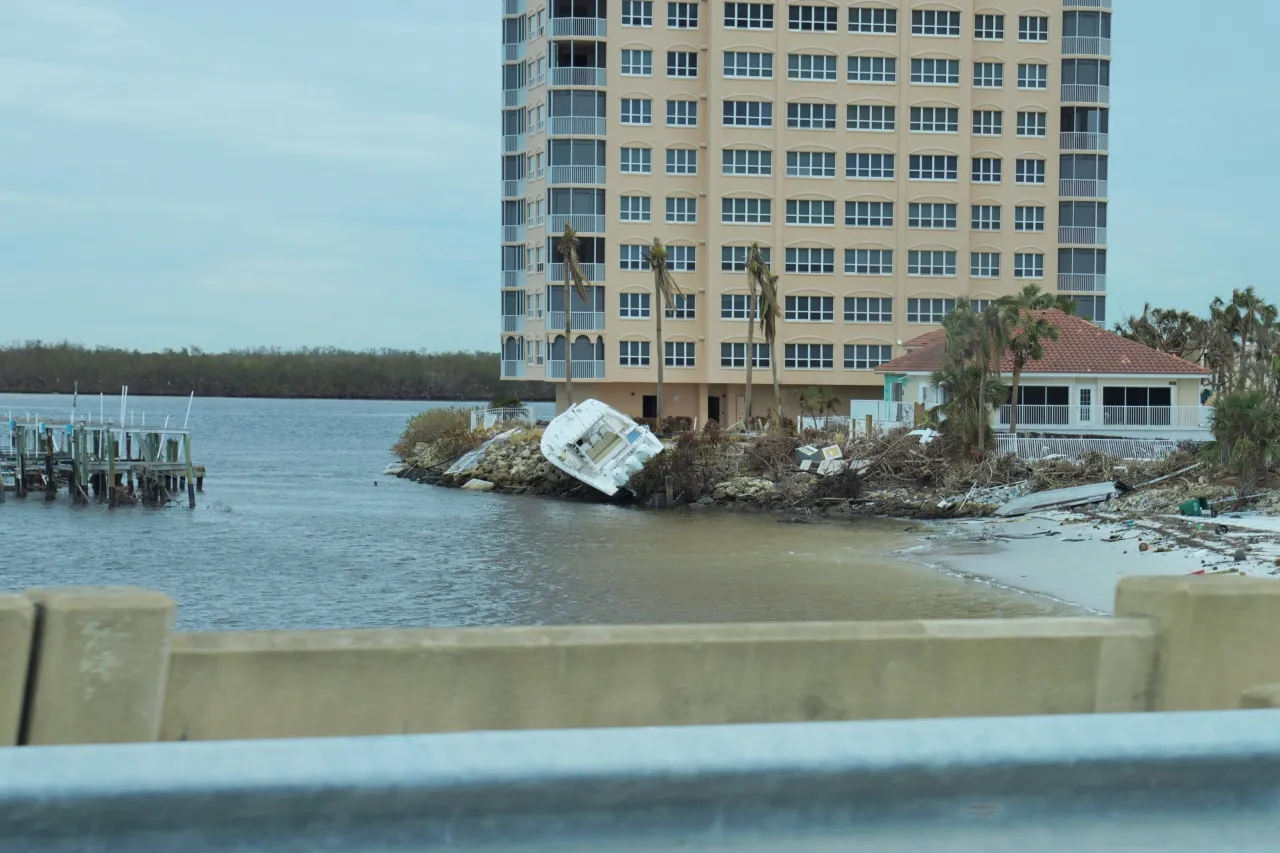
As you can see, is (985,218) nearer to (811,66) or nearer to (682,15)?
(811,66)

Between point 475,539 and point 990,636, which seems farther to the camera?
point 475,539

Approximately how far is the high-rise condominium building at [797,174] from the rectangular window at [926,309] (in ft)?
0.29

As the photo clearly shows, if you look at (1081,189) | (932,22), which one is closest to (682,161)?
(932,22)

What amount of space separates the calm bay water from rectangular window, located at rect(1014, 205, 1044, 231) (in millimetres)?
36343

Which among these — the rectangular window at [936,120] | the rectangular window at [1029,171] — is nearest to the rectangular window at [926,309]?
the rectangular window at [1029,171]

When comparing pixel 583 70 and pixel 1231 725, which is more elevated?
pixel 583 70

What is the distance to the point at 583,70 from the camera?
250 ft

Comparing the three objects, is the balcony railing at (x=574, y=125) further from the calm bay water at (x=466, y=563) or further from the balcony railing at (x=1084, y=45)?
the balcony railing at (x=1084, y=45)

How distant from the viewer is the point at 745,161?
3029 inches

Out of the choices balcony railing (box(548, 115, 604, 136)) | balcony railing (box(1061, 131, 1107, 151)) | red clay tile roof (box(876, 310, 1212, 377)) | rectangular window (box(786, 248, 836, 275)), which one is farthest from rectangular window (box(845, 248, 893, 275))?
red clay tile roof (box(876, 310, 1212, 377))

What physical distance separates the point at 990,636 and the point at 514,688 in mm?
1987

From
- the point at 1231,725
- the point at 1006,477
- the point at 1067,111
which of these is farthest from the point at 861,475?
the point at 1231,725

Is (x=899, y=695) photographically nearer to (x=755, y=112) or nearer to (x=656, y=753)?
(x=656, y=753)

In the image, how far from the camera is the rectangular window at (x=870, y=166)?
78.3m
